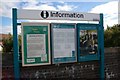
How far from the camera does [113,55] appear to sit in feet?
23.5

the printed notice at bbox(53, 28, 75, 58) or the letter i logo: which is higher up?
the letter i logo

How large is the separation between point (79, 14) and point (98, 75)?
1.92 meters

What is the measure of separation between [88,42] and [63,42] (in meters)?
0.86

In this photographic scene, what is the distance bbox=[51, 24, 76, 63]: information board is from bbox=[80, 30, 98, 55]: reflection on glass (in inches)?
10.5

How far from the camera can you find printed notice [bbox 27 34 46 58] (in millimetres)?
5609

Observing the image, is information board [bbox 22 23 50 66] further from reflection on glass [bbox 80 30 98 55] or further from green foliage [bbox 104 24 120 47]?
green foliage [bbox 104 24 120 47]

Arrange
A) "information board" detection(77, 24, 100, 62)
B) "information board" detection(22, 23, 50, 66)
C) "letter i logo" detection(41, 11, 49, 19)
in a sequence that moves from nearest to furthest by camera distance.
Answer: "information board" detection(22, 23, 50, 66) < "letter i logo" detection(41, 11, 49, 19) < "information board" detection(77, 24, 100, 62)

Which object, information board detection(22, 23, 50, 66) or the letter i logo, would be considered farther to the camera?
the letter i logo

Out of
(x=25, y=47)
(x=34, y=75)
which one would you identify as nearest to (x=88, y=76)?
(x=34, y=75)

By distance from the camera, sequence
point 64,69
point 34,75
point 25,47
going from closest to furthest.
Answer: point 25,47, point 34,75, point 64,69

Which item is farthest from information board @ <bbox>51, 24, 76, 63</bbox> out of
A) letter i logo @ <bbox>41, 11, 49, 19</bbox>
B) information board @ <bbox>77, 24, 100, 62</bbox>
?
letter i logo @ <bbox>41, 11, 49, 19</bbox>

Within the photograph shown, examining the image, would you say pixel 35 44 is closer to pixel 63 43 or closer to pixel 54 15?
pixel 63 43

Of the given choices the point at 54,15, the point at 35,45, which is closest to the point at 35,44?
the point at 35,45

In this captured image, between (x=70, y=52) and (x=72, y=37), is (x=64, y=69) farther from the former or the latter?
(x=72, y=37)
